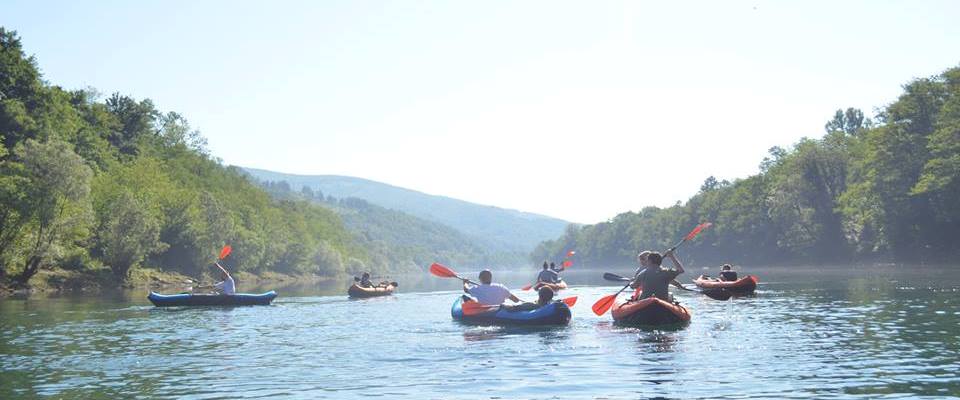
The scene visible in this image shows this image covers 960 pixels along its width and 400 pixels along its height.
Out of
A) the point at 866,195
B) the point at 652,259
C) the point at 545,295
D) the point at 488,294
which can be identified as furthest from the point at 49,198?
the point at 866,195

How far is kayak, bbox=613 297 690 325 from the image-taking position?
2444cm

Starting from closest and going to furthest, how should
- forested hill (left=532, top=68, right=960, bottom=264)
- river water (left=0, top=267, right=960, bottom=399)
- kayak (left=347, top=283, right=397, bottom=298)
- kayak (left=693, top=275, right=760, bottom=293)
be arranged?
river water (left=0, top=267, right=960, bottom=399)
kayak (left=693, top=275, right=760, bottom=293)
kayak (left=347, top=283, right=397, bottom=298)
forested hill (left=532, top=68, right=960, bottom=264)

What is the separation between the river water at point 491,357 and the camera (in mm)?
14898

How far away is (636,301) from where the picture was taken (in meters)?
25.4

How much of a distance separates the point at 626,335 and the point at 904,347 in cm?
676

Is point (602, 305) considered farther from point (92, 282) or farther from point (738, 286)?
point (92, 282)

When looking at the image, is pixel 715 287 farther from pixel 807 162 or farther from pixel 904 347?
pixel 807 162

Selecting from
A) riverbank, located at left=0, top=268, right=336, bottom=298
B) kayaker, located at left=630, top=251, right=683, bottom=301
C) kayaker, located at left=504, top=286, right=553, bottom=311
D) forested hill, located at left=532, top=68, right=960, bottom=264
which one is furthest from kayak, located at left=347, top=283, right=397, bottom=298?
forested hill, located at left=532, top=68, right=960, bottom=264

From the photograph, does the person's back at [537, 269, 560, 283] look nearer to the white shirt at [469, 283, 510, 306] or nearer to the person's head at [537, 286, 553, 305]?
the white shirt at [469, 283, 510, 306]

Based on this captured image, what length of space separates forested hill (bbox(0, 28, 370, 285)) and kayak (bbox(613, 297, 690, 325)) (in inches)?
1650

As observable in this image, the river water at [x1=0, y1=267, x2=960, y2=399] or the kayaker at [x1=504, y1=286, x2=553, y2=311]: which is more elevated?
the kayaker at [x1=504, y1=286, x2=553, y2=311]

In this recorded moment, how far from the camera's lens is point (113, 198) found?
234 ft

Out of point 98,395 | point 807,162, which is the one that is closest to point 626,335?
point 98,395

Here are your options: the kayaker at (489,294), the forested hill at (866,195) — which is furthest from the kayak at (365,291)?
the forested hill at (866,195)
